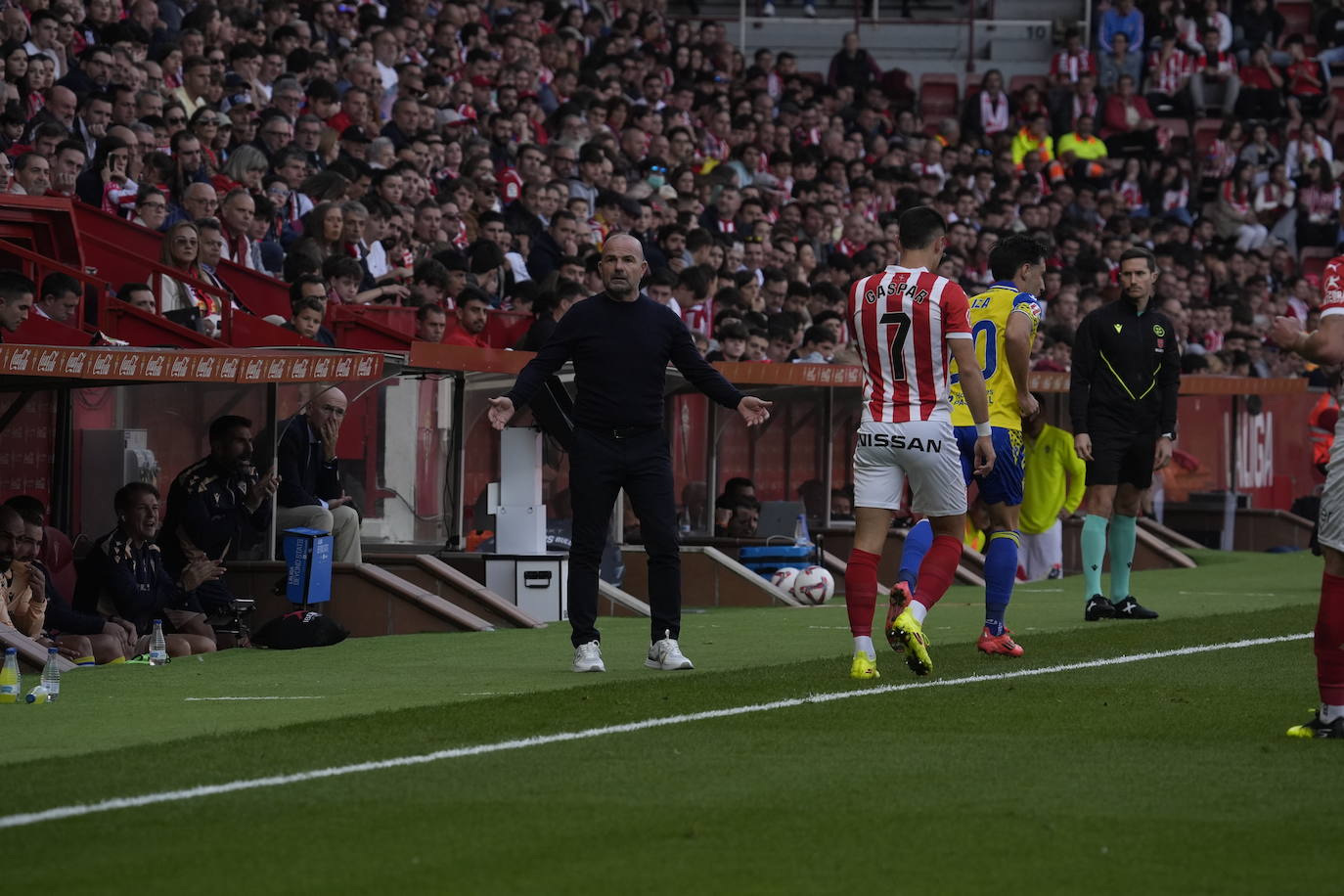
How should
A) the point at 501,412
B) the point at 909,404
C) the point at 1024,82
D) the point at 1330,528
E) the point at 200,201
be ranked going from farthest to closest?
the point at 1024,82
the point at 200,201
the point at 909,404
the point at 501,412
the point at 1330,528

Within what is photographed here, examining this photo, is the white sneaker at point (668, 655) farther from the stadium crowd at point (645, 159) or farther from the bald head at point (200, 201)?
the bald head at point (200, 201)

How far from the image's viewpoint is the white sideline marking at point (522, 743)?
650 cm

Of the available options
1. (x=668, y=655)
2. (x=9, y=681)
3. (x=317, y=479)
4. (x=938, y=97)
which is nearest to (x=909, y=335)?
(x=668, y=655)

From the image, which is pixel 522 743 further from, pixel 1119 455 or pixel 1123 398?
pixel 1123 398

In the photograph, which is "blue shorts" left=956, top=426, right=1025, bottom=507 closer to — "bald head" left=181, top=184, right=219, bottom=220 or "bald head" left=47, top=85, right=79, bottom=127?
"bald head" left=181, top=184, right=219, bottom=220

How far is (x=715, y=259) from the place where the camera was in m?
22.8

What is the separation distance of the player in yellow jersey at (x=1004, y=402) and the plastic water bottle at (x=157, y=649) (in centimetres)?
411

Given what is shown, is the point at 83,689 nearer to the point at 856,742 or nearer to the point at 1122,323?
the point at 856,742

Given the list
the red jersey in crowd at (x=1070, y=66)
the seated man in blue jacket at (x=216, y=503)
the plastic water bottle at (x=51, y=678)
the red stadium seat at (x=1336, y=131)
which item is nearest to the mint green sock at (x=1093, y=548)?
the seated man in blue jacket at (x=216, y=503)

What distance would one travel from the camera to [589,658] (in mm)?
10953

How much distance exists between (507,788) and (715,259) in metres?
16.2

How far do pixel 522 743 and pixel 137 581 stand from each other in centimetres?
494

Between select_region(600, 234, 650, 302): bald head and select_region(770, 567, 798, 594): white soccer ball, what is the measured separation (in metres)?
6.40

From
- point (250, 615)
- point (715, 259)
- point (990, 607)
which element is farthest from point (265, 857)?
point (715, 259)
